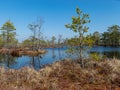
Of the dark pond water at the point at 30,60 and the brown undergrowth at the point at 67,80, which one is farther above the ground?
the brown undergrowth at the point at 67,80

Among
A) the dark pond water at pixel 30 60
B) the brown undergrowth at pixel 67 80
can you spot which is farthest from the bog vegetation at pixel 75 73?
the dark pond water at pixel 30 60

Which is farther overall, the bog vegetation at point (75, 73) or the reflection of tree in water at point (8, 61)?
the reflection of tree in water at point (8, 61)

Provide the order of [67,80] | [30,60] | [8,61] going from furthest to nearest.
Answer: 1. [30,60]
2. [8,61]
3. [67,80]

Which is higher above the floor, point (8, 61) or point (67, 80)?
point (67, 80)

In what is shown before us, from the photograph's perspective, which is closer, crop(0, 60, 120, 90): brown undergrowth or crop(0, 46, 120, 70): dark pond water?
crop(0, 60, 120, 90): brown undergrowth

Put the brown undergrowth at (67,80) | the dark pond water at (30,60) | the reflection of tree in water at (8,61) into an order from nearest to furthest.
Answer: the brown undergrowth at (67,80) → the dark pond water at (30,60) → the reflection of tree in water at (8,61)

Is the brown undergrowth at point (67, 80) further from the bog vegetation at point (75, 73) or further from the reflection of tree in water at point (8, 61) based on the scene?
the reflection of tree in water at point (8, 61)

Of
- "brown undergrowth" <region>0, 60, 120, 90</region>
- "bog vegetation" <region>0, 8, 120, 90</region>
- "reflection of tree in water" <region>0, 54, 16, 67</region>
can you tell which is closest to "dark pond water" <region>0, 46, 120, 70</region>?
"reflection of tree in water" <region>0, 54, 16, 67</region>

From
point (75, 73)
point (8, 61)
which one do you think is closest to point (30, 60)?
point (8, 61)

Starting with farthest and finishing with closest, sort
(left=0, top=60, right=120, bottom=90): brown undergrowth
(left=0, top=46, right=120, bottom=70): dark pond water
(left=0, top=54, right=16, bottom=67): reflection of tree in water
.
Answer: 1. (left=0, top=54, right=16, bottom=67): reflection of tree in water
2. (left=0, top=46, right=120, bottom=70): dark pond water
3. (left=0, top=60, right=120, bottom=90): brown undergrowth

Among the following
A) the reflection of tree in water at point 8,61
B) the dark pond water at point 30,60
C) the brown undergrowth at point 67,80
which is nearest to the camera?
the brown undergrowth at point 67,80

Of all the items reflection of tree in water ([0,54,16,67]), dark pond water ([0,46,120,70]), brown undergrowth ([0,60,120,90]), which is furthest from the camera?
reflection of tree in water ([0,54,16,67])

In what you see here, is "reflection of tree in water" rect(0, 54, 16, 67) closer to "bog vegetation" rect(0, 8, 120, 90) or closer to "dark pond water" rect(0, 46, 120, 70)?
"dark pond water" rect(0, 46, 120, 70)

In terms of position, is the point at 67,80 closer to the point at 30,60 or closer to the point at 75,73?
the point at 75,73
